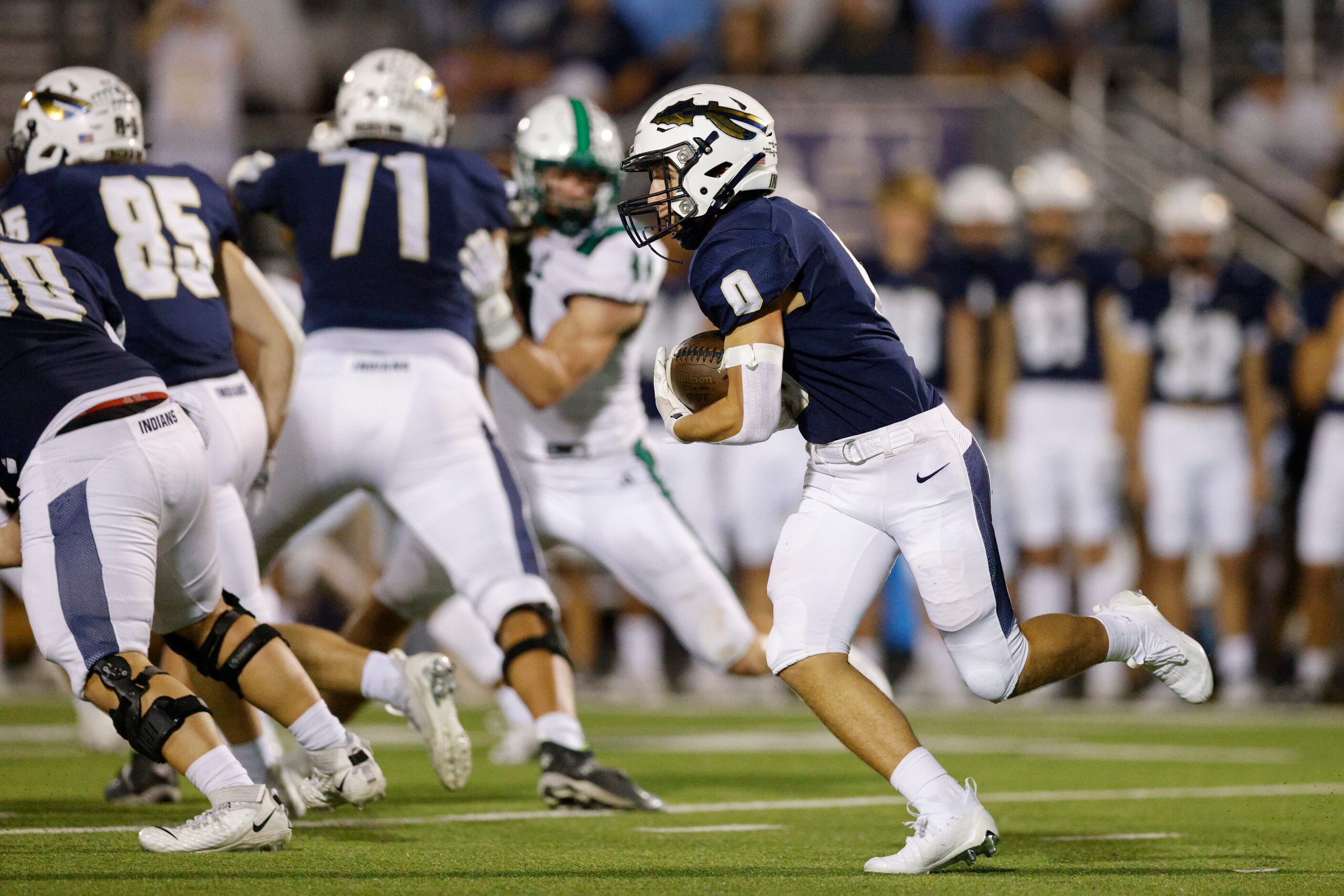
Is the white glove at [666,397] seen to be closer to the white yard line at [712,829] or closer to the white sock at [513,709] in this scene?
the white yard line at [712,829]

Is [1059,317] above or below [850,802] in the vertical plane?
above

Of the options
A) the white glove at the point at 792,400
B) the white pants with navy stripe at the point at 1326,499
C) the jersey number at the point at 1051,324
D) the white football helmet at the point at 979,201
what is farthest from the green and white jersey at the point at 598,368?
the white pants with navy stripe at the point at 1326,499

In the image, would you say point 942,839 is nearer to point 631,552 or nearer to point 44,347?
point 631,552

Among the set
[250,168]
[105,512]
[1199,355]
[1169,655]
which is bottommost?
[1169,655]

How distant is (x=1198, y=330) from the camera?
8867 millimetres

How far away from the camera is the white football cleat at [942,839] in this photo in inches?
147

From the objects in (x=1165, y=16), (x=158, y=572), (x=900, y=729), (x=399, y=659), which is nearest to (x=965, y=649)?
(x=900, y=729)

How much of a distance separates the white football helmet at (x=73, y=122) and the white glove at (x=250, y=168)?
59cm

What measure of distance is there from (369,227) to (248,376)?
0.55m

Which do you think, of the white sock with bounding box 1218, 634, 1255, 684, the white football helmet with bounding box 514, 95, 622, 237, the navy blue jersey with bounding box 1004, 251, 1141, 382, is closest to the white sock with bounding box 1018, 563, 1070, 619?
the white sock with bounding box 1218, 634, 1255, 684

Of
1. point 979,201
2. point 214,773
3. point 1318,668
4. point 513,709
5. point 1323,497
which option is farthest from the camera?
point 979,201

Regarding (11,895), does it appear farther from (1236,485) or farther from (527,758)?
(1236,485)

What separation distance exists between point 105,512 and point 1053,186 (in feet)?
20.7

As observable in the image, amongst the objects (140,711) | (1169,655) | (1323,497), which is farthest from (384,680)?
(1323,497)
